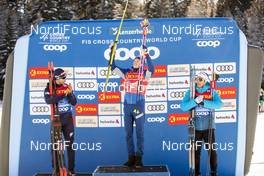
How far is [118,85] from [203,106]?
1.02 meters

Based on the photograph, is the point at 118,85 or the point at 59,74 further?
the point at 118,85

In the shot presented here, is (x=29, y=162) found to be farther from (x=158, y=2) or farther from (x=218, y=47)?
(x=158, y=2)

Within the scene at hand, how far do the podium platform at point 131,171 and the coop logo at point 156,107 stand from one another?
2.12 ft

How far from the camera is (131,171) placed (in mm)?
5336

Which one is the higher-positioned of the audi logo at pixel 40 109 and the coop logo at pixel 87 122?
the audi logo at pixel 40 109

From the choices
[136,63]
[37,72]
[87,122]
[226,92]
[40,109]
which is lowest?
[87,122]

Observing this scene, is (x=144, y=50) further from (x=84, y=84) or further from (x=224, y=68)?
(x=224, y=68)

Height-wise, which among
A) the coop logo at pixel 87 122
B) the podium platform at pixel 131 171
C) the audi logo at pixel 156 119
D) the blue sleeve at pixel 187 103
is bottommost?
the podium platform at pixel 131 171

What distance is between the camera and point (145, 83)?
545 cm

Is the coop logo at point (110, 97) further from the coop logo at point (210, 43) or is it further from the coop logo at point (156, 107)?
A: the coop logo at point (210, 43)

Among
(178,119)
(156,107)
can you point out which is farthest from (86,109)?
(178,119)

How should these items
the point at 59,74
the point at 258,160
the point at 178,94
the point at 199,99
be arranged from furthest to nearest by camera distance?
1. the point at 258,160
2. the point at 178,94
3. the point at 59,74
4. the point at 199,99

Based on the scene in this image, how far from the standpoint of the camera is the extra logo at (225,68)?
5.44 meters

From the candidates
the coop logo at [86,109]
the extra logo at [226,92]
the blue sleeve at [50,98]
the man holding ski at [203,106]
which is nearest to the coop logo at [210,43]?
the man holding ski at [203,106]
